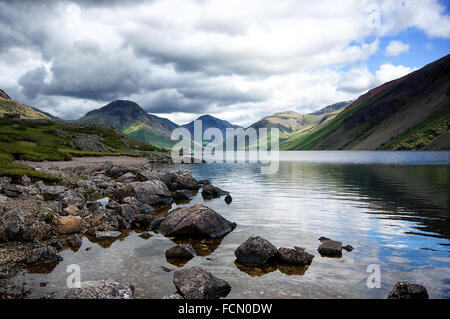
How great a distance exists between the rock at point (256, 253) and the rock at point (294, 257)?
411 mm

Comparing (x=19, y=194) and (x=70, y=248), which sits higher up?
(x=19, y=194)

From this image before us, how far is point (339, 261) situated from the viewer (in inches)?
627

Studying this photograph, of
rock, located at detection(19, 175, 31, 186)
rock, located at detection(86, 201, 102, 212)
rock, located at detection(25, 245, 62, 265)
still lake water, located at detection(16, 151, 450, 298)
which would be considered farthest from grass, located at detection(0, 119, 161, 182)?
still lake water, located at detection(16, 151, 450, 298)

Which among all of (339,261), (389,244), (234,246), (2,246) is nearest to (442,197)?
(389,244)

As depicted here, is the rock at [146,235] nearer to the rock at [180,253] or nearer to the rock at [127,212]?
the rock at [127,212]

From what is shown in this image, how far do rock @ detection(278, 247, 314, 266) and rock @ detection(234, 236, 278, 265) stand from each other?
1.35ft

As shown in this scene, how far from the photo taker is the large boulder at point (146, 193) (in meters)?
32.4

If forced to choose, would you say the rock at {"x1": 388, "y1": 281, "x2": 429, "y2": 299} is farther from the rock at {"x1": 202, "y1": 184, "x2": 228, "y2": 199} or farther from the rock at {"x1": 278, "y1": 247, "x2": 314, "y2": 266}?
the rock at {"x1": 202, "y1": 184, "x2": 228, "y2": 199}

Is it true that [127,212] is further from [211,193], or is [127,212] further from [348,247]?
[348,247]

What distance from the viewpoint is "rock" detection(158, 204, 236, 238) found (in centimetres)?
2062

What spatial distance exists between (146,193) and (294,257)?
2217 cm
